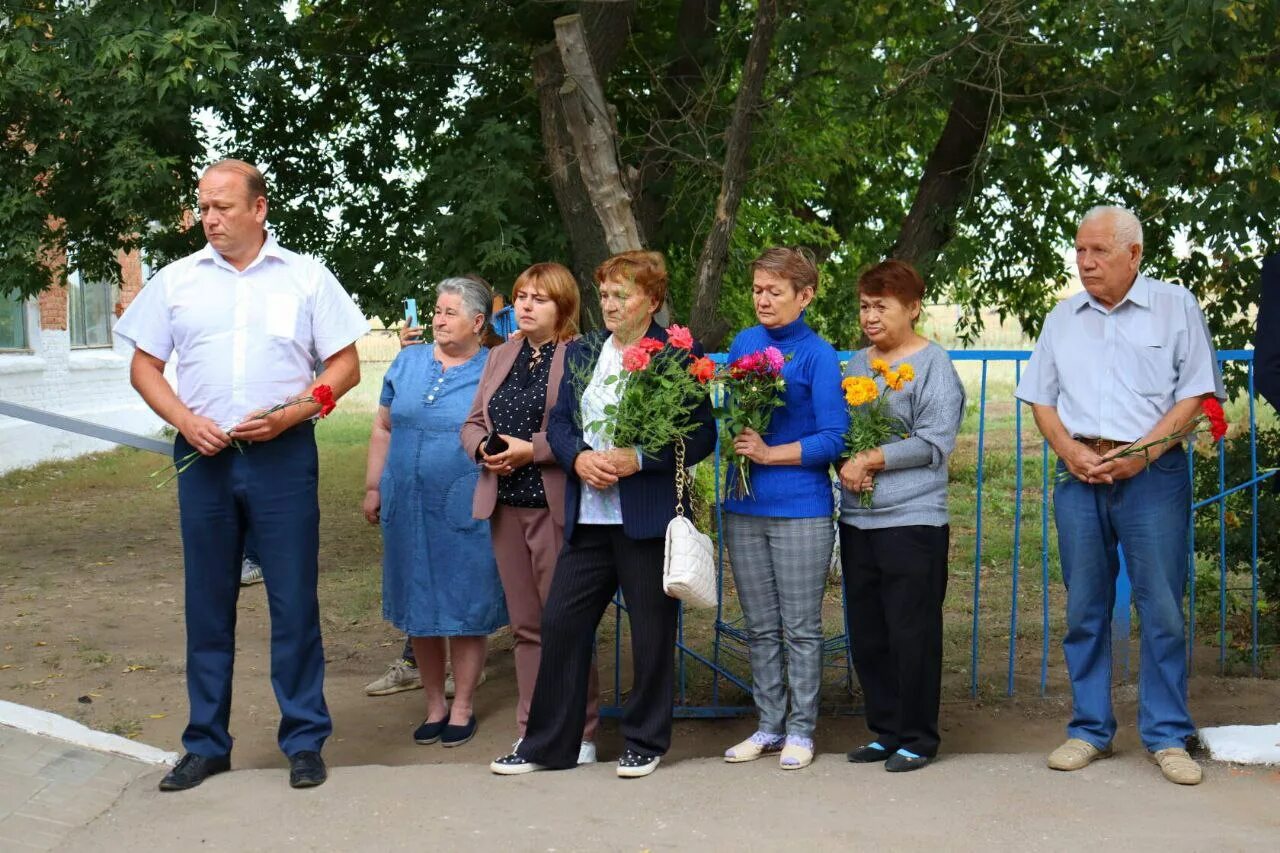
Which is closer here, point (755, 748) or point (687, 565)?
point (687, 565)

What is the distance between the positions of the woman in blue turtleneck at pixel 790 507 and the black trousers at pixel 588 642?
305 millimetres

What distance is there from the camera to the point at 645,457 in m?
4.61

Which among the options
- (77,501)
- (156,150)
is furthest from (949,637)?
(77,501)

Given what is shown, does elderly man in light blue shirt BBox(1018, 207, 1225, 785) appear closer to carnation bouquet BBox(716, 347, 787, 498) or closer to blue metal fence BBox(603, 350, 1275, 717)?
blue metal fence BBox(603, 350, 1275, 717)

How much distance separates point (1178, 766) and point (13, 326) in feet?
53.2

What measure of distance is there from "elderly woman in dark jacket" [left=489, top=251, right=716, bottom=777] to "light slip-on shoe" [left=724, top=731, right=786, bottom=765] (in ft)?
0.76

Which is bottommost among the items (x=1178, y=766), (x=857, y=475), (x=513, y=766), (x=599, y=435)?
(x=513, y=766)

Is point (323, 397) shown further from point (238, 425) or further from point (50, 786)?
point (50, 786)

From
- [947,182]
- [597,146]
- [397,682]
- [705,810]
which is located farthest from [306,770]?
[947,182]

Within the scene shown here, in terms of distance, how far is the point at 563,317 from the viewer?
16.9 ft

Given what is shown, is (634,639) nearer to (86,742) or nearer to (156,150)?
(86,742)

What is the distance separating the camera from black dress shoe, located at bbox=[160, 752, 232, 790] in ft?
14.5

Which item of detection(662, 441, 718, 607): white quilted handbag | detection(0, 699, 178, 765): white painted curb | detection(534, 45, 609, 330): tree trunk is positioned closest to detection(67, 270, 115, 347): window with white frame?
detection(534, 45, 609, 330): tree trunk

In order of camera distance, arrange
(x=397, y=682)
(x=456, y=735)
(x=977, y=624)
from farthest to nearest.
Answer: (x=397, y=682) → (x=977, y=624) → (x=456, y=735)
